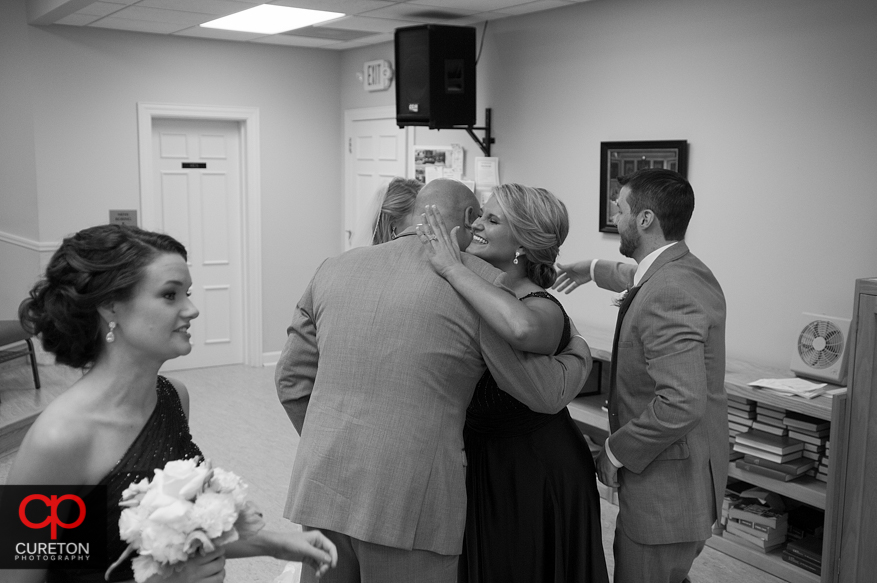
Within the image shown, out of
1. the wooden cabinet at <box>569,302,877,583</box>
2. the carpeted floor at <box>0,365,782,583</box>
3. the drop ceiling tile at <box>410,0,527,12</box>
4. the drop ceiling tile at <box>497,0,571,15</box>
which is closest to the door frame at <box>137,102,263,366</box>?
the carpeted floor at <box>0,365,782,583</box>

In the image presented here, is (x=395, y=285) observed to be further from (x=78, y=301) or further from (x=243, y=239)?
(x=243, y=239)

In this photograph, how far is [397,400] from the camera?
178 centimetres

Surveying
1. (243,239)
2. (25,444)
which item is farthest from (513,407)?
(243,239)

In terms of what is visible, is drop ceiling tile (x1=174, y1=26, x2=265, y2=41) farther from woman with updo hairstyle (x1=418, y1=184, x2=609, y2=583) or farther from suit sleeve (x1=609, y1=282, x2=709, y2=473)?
suit sleeve (x1=609, y1=282, x2=709, y2=473)

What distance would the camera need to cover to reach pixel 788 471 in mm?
3355

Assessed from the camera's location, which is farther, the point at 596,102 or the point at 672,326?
the point at 596,102

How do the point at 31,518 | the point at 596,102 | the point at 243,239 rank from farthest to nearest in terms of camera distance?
the point at 243,239 < the point at 596,102 < the point at 31,518

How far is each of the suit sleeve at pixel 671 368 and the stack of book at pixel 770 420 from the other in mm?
1539

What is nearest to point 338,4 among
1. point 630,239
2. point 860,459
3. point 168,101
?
point 168,101

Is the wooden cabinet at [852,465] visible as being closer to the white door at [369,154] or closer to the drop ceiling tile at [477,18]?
the drop ceiling tile at [477,18]

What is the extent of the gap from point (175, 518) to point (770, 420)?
2.85m

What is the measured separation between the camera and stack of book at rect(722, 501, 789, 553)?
3.51 meters

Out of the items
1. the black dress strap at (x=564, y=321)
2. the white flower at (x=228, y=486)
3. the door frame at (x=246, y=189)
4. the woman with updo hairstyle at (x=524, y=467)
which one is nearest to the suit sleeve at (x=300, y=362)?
the woman with updo hairstyle at (x=524, y=467)

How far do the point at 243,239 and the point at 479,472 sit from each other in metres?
5.15
